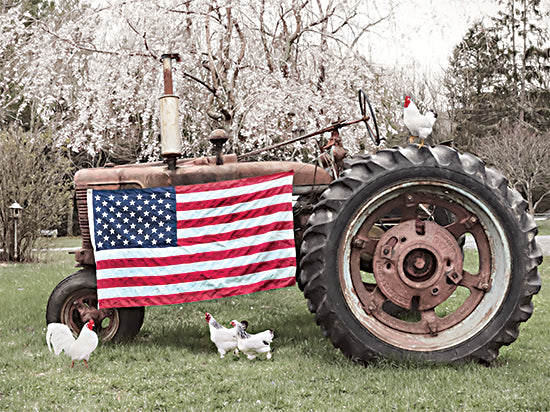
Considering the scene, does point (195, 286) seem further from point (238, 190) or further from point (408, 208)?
point (408, 208)

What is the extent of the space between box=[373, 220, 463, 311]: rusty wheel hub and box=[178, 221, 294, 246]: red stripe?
2.49 ft

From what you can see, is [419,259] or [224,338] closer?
[419,259]

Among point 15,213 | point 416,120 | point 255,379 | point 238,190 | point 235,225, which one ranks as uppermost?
point 416,120

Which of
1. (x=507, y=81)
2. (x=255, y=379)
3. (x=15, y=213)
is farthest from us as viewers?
(x=507, y=81)

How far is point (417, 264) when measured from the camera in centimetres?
377

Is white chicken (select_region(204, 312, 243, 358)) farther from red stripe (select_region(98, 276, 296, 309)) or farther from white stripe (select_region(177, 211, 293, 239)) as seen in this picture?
white stripe (select_region(177, 211, 293, 239))

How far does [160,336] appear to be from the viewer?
463 cm

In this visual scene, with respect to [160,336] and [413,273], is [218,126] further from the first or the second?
[413,273]

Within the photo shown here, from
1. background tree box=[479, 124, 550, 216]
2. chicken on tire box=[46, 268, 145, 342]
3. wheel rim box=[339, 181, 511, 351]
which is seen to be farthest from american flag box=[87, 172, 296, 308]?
background tree box=[479, 124, 550, 216]

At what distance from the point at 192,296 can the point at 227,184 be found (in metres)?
0.93

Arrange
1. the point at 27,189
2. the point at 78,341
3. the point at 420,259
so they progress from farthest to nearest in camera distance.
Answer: the point at 27,189 < the point at 420,259 < the point at 78,341

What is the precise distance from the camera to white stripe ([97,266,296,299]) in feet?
13.2

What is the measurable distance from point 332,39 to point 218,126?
98.8 inches

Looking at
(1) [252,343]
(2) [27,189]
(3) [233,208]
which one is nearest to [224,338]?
(1) [252,343]
